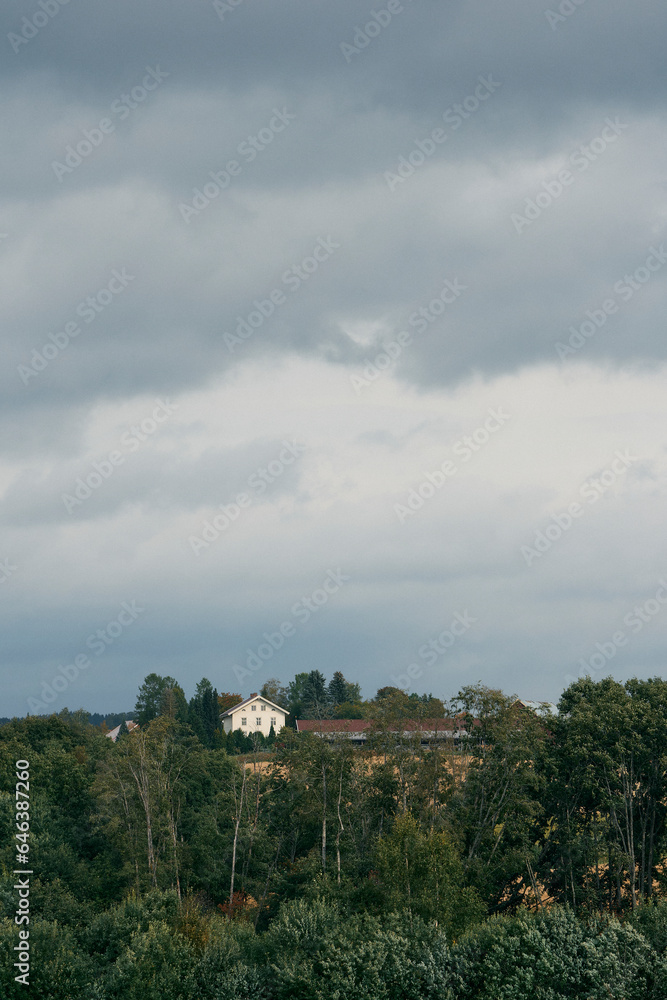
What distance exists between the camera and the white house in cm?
18025

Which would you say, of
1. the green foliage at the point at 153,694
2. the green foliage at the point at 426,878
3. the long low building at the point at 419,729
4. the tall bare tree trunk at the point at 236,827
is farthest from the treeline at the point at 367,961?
the green foliage at the point at 153,694

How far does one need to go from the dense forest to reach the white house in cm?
9174

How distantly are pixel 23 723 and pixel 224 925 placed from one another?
69.2 metres

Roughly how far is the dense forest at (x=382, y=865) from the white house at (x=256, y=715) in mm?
91735

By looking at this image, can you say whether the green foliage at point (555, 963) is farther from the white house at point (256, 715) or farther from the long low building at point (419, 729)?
the white house at point (256, 715)

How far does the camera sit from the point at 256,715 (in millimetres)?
181125

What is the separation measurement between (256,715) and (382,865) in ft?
418

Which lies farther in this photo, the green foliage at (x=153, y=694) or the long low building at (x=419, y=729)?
the green foliage at (x=153, y=694)

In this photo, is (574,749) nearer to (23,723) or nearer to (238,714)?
(23,723)

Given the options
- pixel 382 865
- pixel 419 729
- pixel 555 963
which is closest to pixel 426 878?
pixel 382 865

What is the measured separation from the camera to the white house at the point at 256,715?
591ft

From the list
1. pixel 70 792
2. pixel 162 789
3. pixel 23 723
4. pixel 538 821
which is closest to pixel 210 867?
pixel 162 789

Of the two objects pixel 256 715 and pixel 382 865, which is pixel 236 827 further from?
pixel 256 715

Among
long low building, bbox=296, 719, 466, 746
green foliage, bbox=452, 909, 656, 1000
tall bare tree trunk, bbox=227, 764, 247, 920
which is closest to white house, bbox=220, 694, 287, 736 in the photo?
tall bare tree trunk, bbox=227, 764, 247, 920
